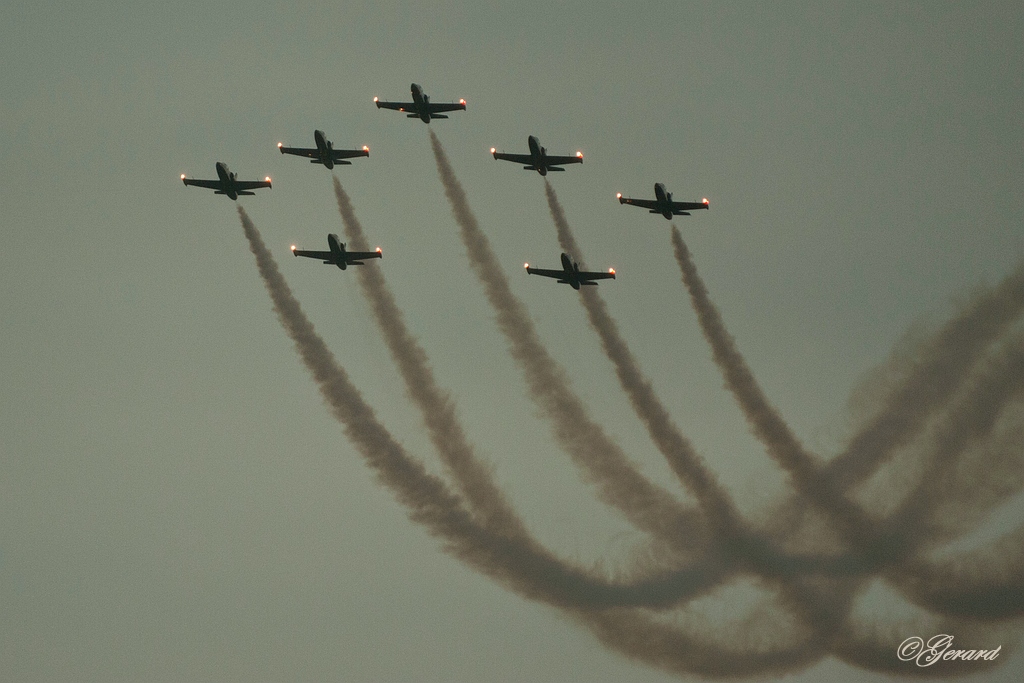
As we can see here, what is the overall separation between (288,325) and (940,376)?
33.2 metres

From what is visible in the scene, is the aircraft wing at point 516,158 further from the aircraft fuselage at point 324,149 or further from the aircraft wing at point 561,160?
the aircraft fuselage at point 324,149

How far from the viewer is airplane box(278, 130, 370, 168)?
63.6m

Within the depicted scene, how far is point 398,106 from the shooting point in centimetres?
6400

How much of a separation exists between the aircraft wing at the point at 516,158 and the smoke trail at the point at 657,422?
1481 mm

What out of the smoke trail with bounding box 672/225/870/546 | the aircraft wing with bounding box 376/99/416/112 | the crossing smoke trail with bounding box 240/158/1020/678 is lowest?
the crossing smoke trail with bounding box 240/158/1020/678

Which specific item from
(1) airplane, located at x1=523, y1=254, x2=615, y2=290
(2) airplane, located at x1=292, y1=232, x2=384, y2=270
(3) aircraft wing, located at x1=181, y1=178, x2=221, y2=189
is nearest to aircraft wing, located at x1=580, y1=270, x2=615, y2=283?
(1) airplane, located at x1=523, y1=254, x2=615, y2=290

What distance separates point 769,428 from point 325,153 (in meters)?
26.3

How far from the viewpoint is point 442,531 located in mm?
63344

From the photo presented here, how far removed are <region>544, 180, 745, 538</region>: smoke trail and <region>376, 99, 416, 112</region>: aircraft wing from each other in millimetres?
7803

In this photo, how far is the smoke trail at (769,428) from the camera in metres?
62.8

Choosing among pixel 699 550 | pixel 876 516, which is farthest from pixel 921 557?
pixel 699 550

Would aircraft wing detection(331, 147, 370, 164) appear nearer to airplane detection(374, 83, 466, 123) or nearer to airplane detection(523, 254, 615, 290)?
airplane detection(374, 83, 466, 123)

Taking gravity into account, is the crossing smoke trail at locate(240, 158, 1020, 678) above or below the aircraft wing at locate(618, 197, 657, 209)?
Result: below

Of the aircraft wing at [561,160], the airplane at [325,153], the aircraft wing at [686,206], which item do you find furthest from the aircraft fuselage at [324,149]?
the aircraft wing at [686,206]
